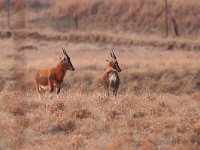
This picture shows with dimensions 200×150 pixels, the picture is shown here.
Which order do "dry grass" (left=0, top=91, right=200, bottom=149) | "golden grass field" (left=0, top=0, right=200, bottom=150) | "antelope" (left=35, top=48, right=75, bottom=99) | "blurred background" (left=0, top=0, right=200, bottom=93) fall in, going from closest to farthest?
1. "dry grass" (left=0, top=91, right=200, bottom=149)
2. "golden grass field" (left=0, top=0, right=200, bottom=150)
3. "antelope" (left=35, top=48, right=75, bottom=99)
4. "blurred background" (left=0, top=0, right=200, bottom=93)

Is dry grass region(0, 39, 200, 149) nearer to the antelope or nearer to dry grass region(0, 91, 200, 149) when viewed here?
dry grass region(0, 91, 200, 149)

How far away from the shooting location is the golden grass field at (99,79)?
12.9 metres

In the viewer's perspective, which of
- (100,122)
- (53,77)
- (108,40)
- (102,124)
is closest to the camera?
(102,124)

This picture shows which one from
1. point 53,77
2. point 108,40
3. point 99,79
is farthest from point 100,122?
point 108,40

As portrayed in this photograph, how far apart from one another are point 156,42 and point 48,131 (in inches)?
1027

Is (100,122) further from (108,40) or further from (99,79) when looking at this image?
(108,40)

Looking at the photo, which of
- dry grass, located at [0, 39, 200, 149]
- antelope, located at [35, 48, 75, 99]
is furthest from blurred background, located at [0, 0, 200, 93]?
dry grass, located at [0, 39, 200, 149]

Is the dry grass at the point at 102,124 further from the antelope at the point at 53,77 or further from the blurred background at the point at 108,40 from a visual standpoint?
the blurred background at the point at 108,40

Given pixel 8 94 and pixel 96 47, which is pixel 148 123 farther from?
pixel 96 47

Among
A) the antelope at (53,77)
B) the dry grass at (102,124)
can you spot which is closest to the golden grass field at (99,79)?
the dry grass at (102,124)

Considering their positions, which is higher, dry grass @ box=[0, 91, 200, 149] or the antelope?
the antelope

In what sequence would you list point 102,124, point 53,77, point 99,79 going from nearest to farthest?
point 102,124 < point 53,77 < point 99,79

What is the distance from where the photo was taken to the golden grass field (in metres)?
12.9

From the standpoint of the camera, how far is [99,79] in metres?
28.6
